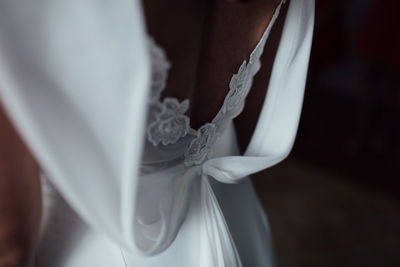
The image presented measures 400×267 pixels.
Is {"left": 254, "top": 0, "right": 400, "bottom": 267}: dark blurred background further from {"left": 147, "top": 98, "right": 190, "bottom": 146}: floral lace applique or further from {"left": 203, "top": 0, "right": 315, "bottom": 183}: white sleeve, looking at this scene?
{"left": 147, "top": 98, "right": 190, "bottom": 146}: floral lace applique

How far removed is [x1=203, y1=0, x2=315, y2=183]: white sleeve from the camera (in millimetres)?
753

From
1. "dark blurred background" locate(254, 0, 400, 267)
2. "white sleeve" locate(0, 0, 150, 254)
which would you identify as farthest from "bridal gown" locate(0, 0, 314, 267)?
"dark blurred background" locate(254, 0, 400, 267)

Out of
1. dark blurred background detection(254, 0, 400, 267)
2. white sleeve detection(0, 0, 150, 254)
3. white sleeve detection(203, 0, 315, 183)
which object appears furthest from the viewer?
dark blurred background detection(254, 0, 400, 267)

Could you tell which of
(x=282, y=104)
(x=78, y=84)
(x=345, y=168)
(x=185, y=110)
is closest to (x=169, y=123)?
(x=185, y=110)

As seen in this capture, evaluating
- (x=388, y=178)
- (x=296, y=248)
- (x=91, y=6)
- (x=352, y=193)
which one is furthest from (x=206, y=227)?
(x=388, y=178)

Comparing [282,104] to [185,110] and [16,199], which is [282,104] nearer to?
[185,110]

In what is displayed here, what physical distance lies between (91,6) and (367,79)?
2266mm

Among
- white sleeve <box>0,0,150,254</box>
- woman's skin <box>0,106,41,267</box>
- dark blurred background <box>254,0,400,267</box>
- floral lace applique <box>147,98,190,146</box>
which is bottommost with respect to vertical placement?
dark blurred background <box>254,0,400,267</box>

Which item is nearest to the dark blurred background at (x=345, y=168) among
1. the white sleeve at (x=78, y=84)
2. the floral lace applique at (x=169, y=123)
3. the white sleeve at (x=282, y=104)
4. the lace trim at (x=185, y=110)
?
the white sleeve at (x=282, y=104)

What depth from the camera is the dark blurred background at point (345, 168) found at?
1.96m

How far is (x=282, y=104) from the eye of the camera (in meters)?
0.82

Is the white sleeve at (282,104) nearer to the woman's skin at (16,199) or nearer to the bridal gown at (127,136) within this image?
the bridal gown at (127,136)

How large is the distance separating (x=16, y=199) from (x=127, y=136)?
141mm

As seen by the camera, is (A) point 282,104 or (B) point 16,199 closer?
(B) point 16,199
